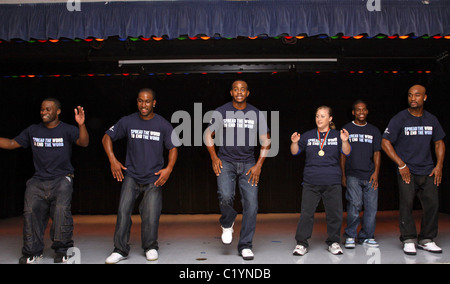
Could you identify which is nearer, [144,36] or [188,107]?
[144,36]

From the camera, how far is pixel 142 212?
4.39m

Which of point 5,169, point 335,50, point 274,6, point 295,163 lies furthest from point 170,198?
point 274,6

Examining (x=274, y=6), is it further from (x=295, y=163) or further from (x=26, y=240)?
Answer: (x=295, y=163)

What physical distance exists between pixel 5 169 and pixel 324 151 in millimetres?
6666

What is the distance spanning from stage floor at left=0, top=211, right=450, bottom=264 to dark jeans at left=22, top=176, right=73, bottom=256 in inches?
8.6

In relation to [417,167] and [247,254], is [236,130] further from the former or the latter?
[417,167]

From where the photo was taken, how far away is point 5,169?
8.31 meters

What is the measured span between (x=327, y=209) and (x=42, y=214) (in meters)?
3.03

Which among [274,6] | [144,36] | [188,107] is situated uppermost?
[274,6]

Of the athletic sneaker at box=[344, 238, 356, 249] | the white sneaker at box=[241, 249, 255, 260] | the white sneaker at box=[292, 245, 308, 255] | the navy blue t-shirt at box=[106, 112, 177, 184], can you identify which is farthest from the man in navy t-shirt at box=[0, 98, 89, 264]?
the athletic sneaker at box=[344, 238, 356, 249]

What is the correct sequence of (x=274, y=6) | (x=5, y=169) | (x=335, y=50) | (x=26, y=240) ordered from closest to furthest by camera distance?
1. (x=26, y=240)
2. (x=274, y=6)
3. (x=335, y=50)
4. (x=5, y=169)

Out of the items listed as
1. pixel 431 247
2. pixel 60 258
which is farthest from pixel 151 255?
pixel 431 247

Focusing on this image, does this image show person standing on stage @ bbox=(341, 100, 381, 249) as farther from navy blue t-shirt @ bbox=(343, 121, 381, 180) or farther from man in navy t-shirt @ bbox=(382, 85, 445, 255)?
man in navy t-shirt @ bbox=(382, 85, 445, 255)
